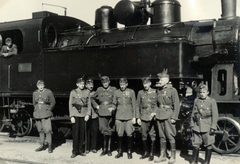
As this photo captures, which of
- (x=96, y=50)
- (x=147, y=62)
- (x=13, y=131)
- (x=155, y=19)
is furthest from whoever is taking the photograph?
(x=13, y=131)

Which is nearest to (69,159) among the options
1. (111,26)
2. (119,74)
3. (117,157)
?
(117,157)

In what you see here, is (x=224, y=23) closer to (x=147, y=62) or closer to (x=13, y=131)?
(x=147, y=62)

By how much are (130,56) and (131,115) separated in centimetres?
130

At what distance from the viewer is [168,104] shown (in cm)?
599

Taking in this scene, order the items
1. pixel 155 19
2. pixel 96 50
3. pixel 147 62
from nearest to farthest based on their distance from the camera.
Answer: pixel 147 62 < pixel 96 50 < pixel 155 19

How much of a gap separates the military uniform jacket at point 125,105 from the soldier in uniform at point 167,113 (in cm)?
50

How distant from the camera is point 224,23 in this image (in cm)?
696

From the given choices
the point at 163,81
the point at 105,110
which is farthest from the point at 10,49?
the point at 163,81

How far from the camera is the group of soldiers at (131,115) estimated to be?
5.59 m

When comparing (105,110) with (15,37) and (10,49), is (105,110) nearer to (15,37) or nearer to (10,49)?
(10,49)

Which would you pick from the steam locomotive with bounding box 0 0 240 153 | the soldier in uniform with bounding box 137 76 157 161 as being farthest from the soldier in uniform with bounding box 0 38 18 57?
the soldier in uniform with bounding box 137 76 157 161

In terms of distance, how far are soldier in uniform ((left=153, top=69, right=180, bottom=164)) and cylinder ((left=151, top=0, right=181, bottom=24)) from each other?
7.13 ft

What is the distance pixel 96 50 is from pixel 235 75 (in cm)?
293

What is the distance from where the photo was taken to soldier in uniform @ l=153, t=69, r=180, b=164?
5.92 metres
